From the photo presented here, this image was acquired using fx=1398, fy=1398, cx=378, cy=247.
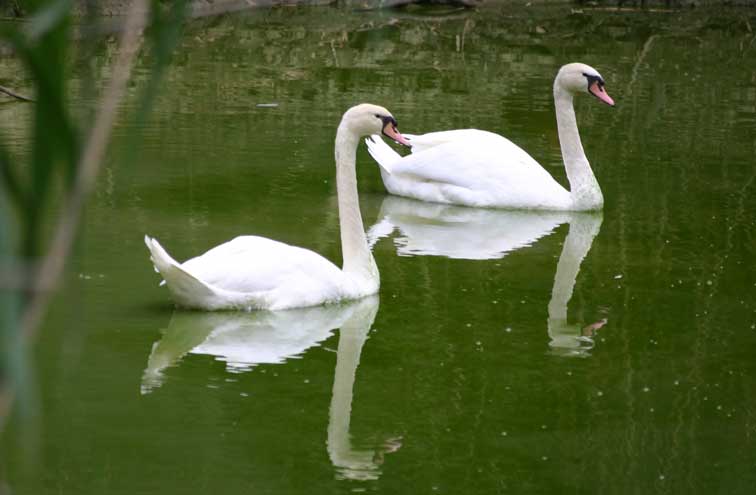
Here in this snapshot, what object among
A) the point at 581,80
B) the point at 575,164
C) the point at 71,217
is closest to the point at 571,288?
the point at 575,164

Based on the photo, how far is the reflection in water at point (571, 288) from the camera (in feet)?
21.8

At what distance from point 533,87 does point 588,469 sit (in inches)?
418

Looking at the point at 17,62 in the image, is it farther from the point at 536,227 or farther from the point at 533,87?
the point at 536,227

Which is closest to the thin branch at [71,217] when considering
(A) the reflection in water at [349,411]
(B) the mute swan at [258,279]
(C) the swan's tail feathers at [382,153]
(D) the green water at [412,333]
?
(D) the green water at [412,333]

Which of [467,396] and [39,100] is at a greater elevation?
[39,100]

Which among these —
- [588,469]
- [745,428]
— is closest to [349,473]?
[588,469]

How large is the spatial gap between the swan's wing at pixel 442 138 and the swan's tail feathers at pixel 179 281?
387 centimetres

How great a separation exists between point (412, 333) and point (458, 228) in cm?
259

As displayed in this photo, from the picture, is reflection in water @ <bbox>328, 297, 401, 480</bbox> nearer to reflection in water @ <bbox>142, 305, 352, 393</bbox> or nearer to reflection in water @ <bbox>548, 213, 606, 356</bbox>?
reflection in water @ <bbox>142, 305, 352, 393</bbox>

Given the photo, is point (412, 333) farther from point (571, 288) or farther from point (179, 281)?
point (571, 288)

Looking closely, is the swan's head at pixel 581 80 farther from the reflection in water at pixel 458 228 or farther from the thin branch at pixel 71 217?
the thin branch at pixel 71 217

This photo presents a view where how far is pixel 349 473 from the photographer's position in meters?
4.86

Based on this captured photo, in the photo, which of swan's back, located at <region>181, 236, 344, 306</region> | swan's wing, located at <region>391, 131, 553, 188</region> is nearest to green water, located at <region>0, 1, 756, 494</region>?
swan's back, located at <region>181, 236, 344, 306</region>

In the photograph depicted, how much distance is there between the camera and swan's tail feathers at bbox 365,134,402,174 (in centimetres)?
1034
